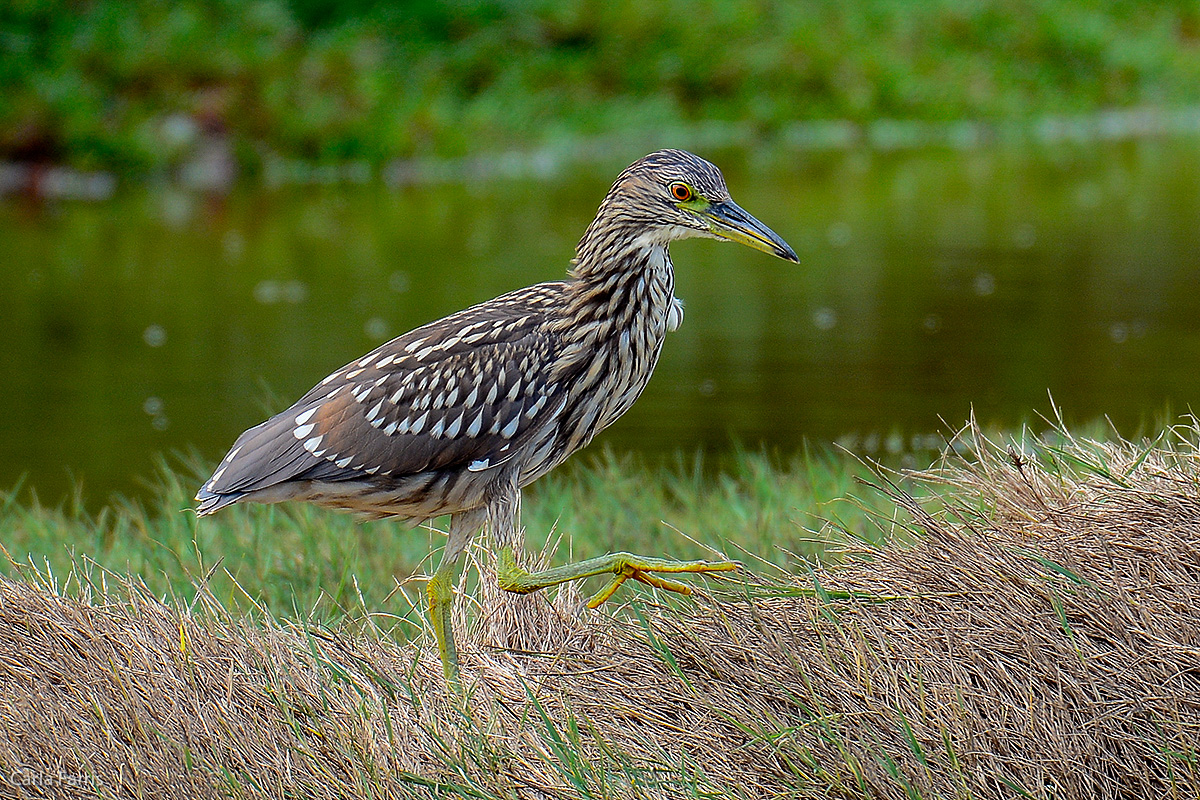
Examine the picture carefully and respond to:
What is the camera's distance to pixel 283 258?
42.1 feet

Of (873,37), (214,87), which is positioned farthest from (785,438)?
(873,37)

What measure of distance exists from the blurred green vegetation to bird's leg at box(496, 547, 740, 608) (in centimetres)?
1387

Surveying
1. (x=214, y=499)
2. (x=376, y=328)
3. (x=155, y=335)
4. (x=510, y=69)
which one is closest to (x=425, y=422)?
(x=214, y=499)

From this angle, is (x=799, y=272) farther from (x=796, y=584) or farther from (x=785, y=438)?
(x=796, y=584)

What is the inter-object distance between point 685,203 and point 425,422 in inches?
33.7

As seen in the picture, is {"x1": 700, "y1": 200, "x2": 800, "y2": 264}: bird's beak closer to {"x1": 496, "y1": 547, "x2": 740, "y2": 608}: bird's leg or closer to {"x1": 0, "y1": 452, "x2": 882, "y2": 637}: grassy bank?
{"x1": 496, "y1": 547, "x2": 740, "y2": 608}: bird's leg

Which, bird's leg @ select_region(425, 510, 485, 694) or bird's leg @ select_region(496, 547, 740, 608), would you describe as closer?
bird's leg @ select_region(496, 547, 740, 608)

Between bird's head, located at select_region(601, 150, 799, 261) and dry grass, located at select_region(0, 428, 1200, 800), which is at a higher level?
bird's head, located at select_region(601, 150, 799, 261)

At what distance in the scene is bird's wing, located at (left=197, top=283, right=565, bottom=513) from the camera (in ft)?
13.3

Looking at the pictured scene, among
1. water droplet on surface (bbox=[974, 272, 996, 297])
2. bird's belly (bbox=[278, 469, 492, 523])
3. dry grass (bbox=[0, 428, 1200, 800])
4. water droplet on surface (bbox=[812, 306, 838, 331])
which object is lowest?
water droplet on surface (bbox=[974, 272, 996, 297])

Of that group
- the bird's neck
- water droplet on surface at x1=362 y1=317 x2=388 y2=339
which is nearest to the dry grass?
the bird's neck

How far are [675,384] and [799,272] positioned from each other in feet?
12.5

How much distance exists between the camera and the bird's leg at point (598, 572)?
12.3 feet

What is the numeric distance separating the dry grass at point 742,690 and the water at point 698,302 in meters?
2.97
